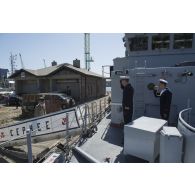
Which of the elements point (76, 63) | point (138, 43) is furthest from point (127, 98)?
point (76, 63)

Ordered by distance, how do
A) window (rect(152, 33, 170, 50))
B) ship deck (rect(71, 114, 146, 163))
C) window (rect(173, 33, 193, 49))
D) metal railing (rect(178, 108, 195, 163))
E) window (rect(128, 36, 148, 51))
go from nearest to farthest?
metal railing (rect(178, 108, 195, 163)), ship deck (rect(71, 114, 146, 163)), window (rect(173, 33, 193, 49)), window (rect(152, 33, 170, 50)), window (rect(128, 36, 148, 51))

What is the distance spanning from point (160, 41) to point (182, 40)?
923 millimetres

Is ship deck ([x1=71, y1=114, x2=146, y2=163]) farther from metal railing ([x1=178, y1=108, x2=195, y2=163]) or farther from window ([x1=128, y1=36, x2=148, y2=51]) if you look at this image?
window ([x1=128, y1=36, x2=148, y2=51])

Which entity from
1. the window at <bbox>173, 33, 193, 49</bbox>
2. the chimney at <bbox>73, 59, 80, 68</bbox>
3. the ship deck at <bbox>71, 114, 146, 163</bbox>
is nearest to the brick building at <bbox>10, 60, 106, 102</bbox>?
the chimney at <bbox>73, 59, 80, 68</bbox>

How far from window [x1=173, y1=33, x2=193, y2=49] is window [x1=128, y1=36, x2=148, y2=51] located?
1290mm

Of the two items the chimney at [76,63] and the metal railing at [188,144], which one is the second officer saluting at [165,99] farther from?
the chimney at [76,63]

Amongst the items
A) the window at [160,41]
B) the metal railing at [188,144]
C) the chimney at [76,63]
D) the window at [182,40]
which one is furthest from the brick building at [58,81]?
the metal railing at [188,144]

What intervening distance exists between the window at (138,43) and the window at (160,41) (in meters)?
0.35

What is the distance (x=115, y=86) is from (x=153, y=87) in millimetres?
1379

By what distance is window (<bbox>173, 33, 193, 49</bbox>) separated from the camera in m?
8.51

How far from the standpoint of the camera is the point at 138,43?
29.8ft

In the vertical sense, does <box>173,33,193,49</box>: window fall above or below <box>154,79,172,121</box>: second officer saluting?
above

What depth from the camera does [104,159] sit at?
4398 mm

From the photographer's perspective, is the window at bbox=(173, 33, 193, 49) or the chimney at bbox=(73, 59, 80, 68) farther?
the chimney at bbox=(73, 59, 80, 68)
